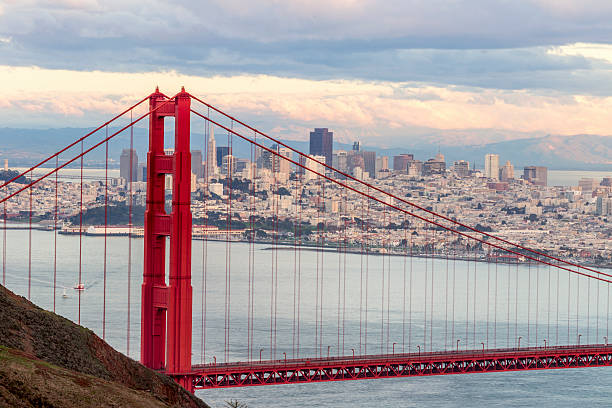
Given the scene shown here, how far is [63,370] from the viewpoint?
1120 centimetres

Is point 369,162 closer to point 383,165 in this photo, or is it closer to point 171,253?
point 383,165

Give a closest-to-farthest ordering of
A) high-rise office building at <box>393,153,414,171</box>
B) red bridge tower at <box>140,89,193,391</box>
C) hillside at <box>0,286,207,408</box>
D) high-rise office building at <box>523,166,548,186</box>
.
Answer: hillside at <box>0,286,207,408</box>
red bridge tower at <box>140,89,193,391</box>
high-rise office building at <box>523,166,548,186</box>
high-rise office building at <box>393,153,414,171</box>

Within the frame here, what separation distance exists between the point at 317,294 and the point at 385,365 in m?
23.1

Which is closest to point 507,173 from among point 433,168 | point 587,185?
point 587,185

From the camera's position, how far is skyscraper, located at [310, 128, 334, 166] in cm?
12150

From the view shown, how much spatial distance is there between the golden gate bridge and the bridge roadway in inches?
1.4

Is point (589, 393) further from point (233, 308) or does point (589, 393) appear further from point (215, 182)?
point (215, 182)

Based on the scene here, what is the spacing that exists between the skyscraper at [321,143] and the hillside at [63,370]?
107 m

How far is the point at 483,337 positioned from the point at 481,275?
88.3 feet

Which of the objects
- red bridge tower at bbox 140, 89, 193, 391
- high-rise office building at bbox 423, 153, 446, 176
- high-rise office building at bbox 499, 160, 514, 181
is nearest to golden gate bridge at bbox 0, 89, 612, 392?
red bridge tower at bbox 140, 89, 193, 391

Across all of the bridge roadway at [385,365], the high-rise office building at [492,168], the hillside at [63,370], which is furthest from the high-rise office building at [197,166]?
the hillside at [63,370]

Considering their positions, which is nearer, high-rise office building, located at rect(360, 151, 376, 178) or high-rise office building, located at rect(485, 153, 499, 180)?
high-rise office building, located at rect(360, 151, 376, 178)

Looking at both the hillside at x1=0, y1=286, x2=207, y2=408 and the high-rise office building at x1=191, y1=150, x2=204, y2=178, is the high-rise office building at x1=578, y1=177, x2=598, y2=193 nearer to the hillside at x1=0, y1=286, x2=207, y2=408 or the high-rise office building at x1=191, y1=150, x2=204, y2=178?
the high-rise office building at x1=191, y1=150, x2=204, y2=178

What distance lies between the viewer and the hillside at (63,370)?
9.95 metres
